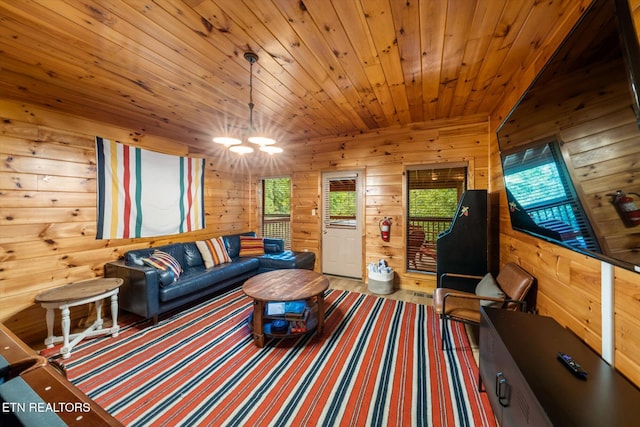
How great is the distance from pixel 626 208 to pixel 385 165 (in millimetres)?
3073

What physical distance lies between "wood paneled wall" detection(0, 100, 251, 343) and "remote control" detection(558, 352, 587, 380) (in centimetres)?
416

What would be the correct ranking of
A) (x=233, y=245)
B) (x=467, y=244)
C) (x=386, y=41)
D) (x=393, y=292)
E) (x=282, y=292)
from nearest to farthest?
(x=386, y=41), (x=282, y=292), (x=467, y=244), (x=393, y=292), (x=233, y=245)

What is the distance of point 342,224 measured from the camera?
165 inches

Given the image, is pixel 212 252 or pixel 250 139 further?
pixel 212 252

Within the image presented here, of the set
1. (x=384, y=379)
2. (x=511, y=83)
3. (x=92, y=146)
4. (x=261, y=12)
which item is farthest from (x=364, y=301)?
(x=92, y=146)

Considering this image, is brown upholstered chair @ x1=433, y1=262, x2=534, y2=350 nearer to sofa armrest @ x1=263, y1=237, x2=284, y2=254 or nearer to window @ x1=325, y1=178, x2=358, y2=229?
window @ x1=325, y1=178, x2=358, y2=229

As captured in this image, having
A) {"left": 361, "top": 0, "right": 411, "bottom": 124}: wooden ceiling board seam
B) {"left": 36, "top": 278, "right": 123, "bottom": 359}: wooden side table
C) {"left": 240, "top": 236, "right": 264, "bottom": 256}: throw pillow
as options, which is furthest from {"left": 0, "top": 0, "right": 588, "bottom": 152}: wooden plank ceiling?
{"left": 240, "top": 236, "right": 264, "bottom": 256}: throw pillow

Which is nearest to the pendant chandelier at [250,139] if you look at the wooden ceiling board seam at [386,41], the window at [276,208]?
the wooden ceiling board seam at [386,41]

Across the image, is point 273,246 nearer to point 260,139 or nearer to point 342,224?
point 342,224

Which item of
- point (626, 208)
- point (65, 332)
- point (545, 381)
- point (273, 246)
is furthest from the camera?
point (273, 246)

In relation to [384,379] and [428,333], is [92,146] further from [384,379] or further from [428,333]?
[428,333]

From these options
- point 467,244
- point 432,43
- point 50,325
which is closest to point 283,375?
point 50,325

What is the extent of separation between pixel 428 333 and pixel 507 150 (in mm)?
1869

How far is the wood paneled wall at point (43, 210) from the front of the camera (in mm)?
2242
